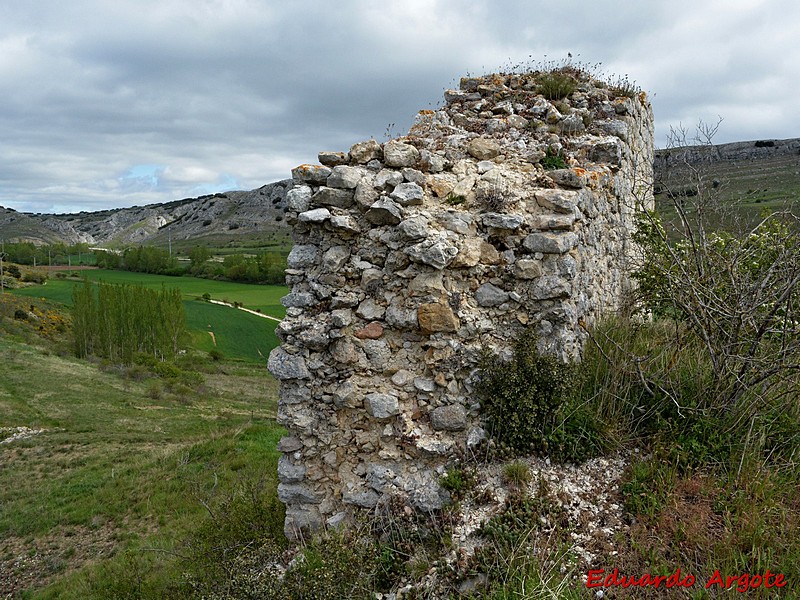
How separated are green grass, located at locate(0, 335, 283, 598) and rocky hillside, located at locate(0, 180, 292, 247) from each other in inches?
3841

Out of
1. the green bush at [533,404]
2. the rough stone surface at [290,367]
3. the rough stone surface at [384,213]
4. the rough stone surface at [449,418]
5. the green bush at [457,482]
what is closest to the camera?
the green bush at [457,482]

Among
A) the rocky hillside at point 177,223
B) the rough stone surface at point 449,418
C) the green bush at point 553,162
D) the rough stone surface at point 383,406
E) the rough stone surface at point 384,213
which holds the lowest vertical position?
the rough stone surface at point 449,418

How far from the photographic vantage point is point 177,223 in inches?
6481

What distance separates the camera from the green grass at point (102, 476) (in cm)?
948

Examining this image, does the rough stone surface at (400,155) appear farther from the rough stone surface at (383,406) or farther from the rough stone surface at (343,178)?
the rough stone surface at (383,406)

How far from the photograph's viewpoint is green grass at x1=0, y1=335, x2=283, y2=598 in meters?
9.48

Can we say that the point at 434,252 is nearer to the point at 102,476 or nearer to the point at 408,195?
the point at 408,195

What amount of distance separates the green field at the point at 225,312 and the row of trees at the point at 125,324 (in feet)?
9.86

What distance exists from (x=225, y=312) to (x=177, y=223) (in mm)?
122723

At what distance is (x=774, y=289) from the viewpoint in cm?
424

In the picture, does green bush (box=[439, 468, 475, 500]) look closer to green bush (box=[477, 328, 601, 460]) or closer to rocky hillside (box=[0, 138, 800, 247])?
green bush (box=[477, 328, 601, 460])

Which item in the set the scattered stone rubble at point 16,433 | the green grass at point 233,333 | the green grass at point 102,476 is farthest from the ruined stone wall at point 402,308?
the green grass at point 233,333
